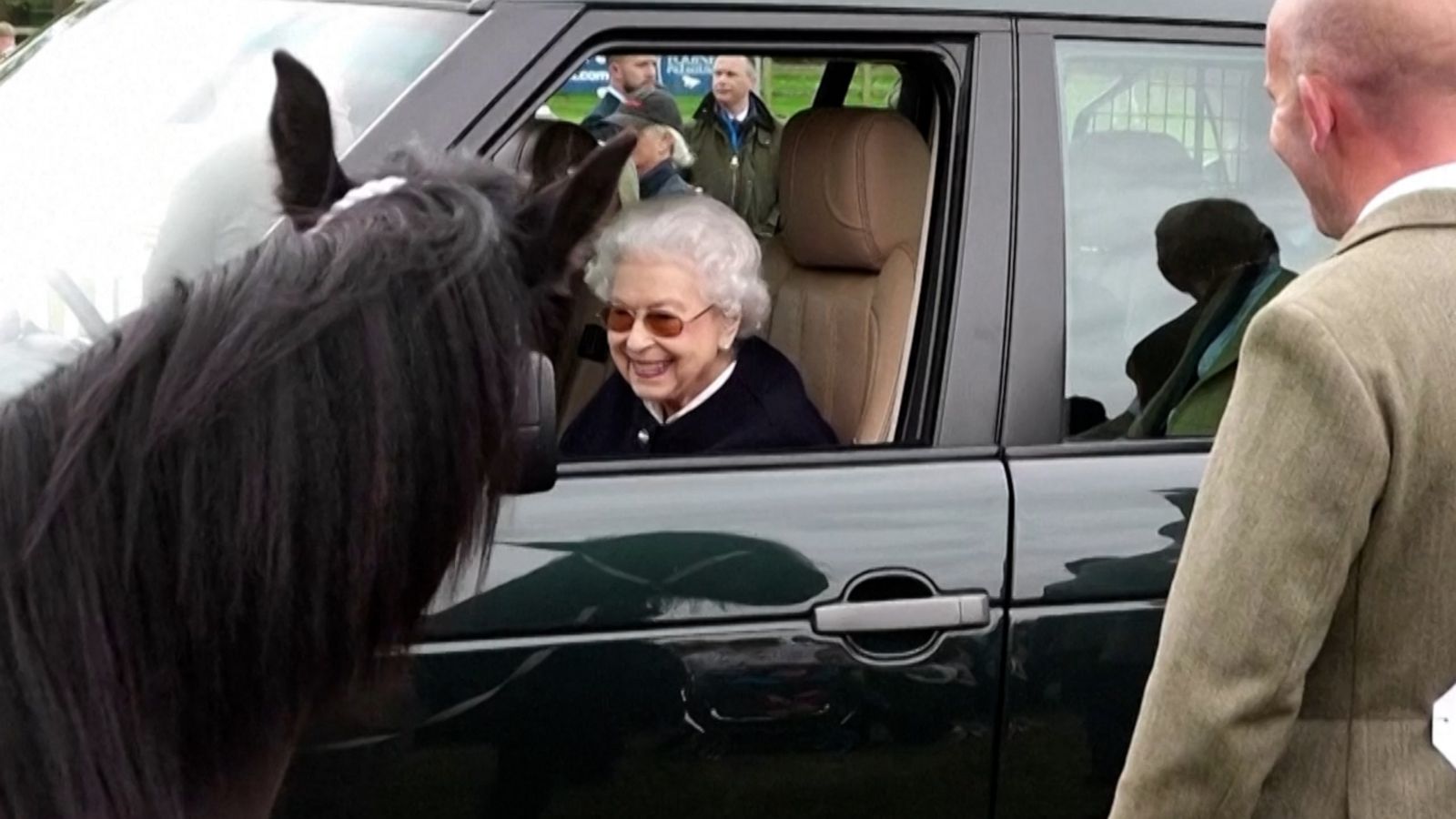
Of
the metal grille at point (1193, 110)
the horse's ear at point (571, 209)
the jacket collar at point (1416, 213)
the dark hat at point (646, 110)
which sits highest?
the jacket collar at point (1416, 213)

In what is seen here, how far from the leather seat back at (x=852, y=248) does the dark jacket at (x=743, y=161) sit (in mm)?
218

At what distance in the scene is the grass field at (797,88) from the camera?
13.4 feet

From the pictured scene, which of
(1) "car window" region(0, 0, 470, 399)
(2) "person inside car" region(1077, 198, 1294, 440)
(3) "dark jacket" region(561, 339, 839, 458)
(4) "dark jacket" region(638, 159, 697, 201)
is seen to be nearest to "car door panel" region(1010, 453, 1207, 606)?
(2) "person inside car" region(1077, 198, 1294, 440)

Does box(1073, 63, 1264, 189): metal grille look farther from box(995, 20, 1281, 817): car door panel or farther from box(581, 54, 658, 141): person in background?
box(581, 54, 658, 141): person in background

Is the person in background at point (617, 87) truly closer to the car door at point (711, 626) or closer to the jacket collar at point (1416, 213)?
the car door at point (711, 626)

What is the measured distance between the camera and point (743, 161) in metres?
4.87

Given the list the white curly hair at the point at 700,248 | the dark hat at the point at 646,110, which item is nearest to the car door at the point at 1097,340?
the white curly hair at the point at 700,248

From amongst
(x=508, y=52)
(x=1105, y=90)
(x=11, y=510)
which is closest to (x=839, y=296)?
(x=1105, y=90)

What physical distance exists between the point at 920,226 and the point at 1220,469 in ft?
5.25

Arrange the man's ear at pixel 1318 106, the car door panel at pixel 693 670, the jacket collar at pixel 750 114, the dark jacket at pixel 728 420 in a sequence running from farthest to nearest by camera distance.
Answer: the jacket collar at pixel 750 114 → the dark jacket at pixel 728 420 → the car door panel at pixel 693 670 → the man's ear at pixel 1318 106

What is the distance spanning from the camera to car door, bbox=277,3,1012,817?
7.97ft

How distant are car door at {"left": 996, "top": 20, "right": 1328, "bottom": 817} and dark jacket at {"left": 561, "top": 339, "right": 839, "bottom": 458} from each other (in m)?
0.45

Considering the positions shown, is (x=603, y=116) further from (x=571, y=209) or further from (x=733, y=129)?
(x=571, y=209)

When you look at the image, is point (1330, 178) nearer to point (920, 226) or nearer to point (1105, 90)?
point (1105, 90)
